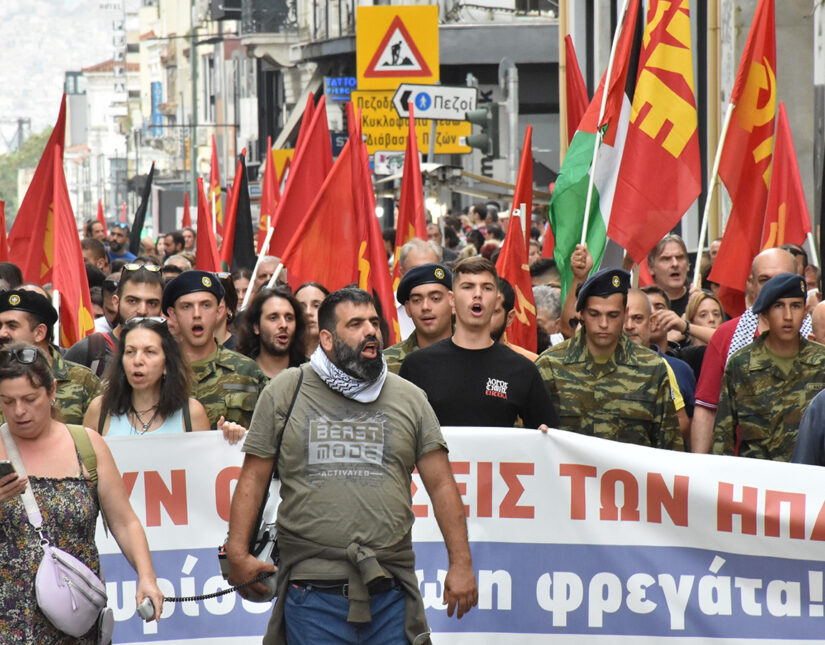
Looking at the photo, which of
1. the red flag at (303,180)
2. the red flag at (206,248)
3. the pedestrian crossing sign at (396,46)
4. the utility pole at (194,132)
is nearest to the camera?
the red flag at (303,180)

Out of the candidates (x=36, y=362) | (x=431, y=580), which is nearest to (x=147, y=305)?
(x=431, y=580)

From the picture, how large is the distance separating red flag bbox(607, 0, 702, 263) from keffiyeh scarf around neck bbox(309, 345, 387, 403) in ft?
12.5

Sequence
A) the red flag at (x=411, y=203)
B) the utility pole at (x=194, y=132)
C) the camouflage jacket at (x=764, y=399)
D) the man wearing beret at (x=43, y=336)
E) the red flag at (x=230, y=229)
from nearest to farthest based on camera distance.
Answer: the camouflage jacket at (x=764, y=399), the man wearing beret at (x=43, y=336), the red flag at (x=411, y=203), the red flag at (x=230, y=229), the utility pole at (x=194, y=132)

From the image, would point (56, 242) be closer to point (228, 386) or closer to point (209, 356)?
point (209, 356)

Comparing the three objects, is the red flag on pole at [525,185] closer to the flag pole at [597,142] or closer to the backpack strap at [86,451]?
the flag pole at [597,142]

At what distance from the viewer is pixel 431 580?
255 inches

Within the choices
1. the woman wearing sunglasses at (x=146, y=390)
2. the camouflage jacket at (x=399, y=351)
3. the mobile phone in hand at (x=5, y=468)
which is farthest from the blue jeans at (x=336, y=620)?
the camouflage jacket at (x=399, y=351)

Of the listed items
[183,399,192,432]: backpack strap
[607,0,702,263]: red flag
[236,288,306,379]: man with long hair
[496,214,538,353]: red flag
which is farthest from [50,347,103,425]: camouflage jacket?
[607,0,702,263]: red flag

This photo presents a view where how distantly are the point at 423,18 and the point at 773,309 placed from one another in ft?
38.0

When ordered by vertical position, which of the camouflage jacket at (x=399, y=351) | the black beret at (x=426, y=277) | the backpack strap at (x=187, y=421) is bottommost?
the backpack strap at (x=187, y=421)

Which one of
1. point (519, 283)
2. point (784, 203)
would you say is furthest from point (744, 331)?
point (784, 203)

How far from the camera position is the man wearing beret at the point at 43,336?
6.84m

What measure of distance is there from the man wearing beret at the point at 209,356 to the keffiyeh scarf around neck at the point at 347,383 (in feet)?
5.36

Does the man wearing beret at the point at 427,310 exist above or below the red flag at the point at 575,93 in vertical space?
below
